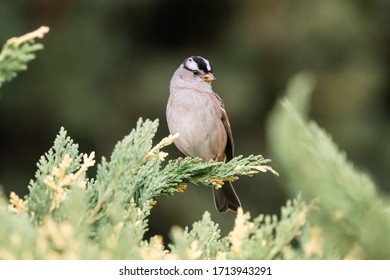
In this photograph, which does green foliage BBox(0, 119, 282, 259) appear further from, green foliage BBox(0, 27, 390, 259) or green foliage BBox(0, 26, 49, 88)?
green foliage BBox(0, 26, 49, 88)

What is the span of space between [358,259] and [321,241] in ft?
0.13

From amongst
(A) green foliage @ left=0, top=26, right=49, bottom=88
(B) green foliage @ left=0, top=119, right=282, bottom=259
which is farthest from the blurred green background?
(A) green foliage @ left=0, top=26, right=49, bottom=88

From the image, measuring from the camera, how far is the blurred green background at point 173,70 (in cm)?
558

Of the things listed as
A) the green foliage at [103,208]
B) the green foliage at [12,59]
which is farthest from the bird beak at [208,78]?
the green foliage at [12,59]

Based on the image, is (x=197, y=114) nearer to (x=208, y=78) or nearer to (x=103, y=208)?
(x=208, y=78)

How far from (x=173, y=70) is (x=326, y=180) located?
15.8 ft

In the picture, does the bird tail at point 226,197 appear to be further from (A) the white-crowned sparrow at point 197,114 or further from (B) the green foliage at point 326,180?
(B) the green foliage at point 326,180

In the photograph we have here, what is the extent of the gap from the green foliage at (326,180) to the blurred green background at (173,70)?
4642mm

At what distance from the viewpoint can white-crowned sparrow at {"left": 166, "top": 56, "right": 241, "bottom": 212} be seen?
8.09ft

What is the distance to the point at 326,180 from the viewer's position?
26.3 inches

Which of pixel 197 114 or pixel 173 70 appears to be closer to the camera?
pixel 197 114

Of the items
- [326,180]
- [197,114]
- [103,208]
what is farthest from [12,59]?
[197,114]

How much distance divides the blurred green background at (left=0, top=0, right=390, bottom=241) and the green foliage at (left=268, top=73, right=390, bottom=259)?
15.2 feet
